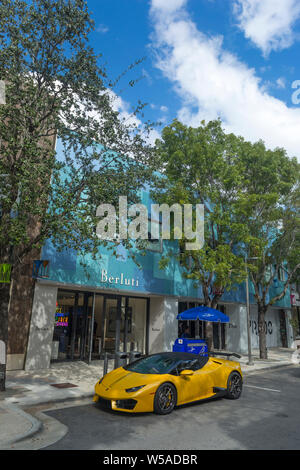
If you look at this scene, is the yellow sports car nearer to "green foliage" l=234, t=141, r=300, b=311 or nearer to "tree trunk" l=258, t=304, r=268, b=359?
"green foliage" l=234, t=141, r=300, b=311

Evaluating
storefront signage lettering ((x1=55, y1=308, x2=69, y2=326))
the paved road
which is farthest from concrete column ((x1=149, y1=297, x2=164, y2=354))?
the paved road

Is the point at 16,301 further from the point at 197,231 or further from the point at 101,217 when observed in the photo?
the point at 197,231

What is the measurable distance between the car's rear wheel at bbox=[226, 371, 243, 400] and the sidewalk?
387cm

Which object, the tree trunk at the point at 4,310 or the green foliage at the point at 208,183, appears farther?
the green foliage at the point at 208,183

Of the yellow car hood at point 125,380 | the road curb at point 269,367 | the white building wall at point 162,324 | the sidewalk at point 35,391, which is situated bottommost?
the road curb at point 269,367

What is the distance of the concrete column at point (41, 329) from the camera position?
41.8 ft

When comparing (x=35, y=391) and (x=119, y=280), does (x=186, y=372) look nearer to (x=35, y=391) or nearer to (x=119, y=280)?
(x=35, y=391)

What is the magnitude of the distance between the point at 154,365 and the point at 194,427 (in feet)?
6.43

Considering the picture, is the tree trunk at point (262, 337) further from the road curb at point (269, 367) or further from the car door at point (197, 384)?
the car door at point (197, 384)

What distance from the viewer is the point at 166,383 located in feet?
23.9

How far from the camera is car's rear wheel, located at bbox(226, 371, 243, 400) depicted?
8.73 meters

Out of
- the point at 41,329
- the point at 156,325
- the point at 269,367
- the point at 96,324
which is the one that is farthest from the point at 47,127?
the point at 269,367

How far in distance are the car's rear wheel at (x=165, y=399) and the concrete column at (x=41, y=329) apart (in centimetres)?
744

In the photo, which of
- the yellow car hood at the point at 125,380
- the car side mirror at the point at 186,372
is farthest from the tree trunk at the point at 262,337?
the yellow car hood at the point at 125,380
